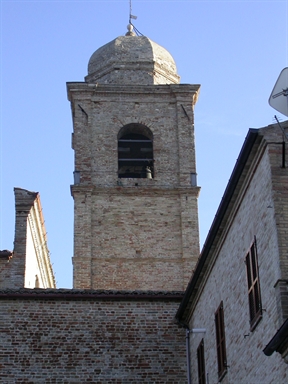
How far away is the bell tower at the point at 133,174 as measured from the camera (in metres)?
27.3

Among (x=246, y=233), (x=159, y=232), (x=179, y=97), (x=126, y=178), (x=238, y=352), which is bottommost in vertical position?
(x=238, y=352)

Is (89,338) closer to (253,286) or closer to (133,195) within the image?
(253,286)

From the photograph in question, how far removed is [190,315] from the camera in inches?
757

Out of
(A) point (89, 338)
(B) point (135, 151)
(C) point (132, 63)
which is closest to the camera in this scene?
(A) point (89, 338)

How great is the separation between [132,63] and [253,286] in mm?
18972

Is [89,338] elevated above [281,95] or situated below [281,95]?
below

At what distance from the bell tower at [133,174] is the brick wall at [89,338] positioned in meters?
6.58

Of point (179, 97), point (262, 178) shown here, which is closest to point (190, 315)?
point (262, 178)

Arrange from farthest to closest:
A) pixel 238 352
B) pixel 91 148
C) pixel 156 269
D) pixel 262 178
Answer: pixel 91 148
pixel 156 269
pixel 238 352
pixel 262 178

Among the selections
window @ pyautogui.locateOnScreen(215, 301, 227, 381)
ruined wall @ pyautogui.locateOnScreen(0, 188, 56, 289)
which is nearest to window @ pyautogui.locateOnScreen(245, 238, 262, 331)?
window @ pyautogui.locateOnScreen(215, 301, 227, 381)

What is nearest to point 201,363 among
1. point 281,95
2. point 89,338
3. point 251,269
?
point 89,338

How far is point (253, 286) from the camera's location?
45.9ft

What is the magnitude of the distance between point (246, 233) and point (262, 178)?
115cm

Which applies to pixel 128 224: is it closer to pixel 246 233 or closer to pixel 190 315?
pixel 190 315
